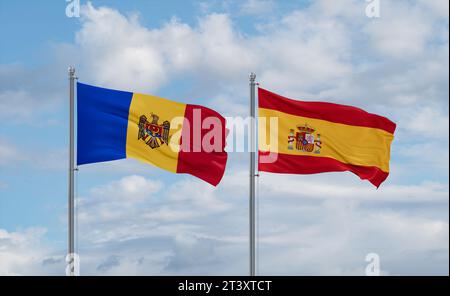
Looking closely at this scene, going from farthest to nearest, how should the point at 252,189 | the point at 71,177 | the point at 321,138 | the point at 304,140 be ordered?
the point at 321,138 → the point at 304,140 → the point at 252,189 → the point at 71,177

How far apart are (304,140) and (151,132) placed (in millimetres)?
4488

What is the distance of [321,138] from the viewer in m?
21.7

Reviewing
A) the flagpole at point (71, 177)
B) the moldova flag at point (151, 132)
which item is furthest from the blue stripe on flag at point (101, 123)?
the flagpole at point (71, 177)

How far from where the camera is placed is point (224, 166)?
821 inches

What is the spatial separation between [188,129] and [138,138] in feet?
4.80

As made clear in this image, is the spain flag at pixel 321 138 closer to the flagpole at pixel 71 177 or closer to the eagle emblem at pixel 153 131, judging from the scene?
the eagle emblem at pixel 153 131

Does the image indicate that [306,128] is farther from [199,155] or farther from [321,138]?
[199,155]

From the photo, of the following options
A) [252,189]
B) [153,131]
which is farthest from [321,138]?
[153,131]


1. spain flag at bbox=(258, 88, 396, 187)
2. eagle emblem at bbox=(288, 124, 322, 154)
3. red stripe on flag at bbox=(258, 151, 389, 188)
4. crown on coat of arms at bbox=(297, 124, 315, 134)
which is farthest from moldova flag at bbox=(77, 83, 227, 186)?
crown on coat of arms at bbox=(297, 124, 315, 134)

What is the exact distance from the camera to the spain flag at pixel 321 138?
20.9 meters
